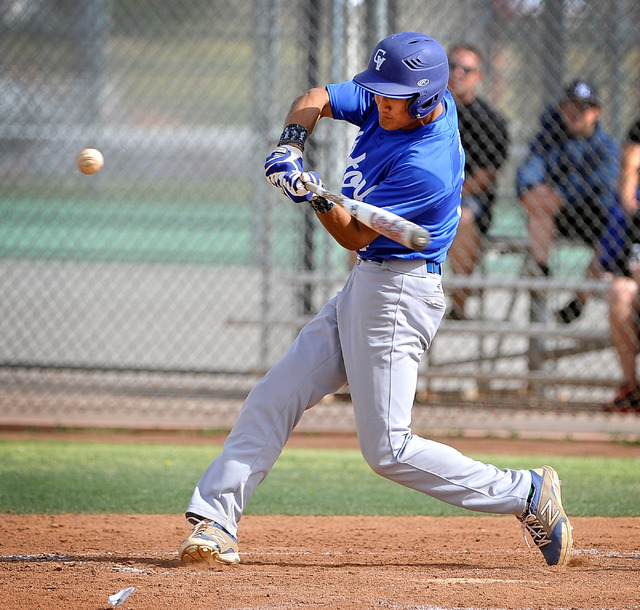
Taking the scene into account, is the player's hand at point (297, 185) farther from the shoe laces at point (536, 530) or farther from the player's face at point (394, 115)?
the shoe laces at point (536, 530)

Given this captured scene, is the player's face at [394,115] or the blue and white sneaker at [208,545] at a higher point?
the player's face at [394,115]

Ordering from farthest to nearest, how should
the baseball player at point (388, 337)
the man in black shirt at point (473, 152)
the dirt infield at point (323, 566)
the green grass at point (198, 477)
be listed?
the man in black shirt at point (473, 152)
the green grass at point (198, 477)
the baseball player at point (388, 337)
the dirt infield at point (323, 566)

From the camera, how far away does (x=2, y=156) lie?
14.7 metres

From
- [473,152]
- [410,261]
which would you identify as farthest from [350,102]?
[473,152]

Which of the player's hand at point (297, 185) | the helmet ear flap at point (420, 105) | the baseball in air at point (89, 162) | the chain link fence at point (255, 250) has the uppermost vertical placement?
the helmet ear flap at point (420, 105)

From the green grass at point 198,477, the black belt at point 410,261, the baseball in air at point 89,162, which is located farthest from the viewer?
the green grass at point 198,477

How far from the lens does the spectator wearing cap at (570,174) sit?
6246 mm

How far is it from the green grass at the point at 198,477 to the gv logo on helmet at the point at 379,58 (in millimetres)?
1992

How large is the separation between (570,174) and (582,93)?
54 centimetres

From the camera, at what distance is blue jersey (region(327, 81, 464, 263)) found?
2834 mm

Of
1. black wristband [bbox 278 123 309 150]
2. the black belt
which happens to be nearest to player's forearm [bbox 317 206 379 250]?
the black belt

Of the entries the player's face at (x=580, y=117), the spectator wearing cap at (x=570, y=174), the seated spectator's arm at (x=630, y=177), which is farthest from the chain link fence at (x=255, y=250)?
the player's face at (x=580, y=117)

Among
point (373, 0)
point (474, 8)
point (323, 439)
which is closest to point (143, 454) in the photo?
point (323, 439)

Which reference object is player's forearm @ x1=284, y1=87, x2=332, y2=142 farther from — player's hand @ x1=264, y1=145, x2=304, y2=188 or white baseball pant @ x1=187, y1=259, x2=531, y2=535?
white baseball pant @ x1=187, y1=259, x2=531, y2=535
